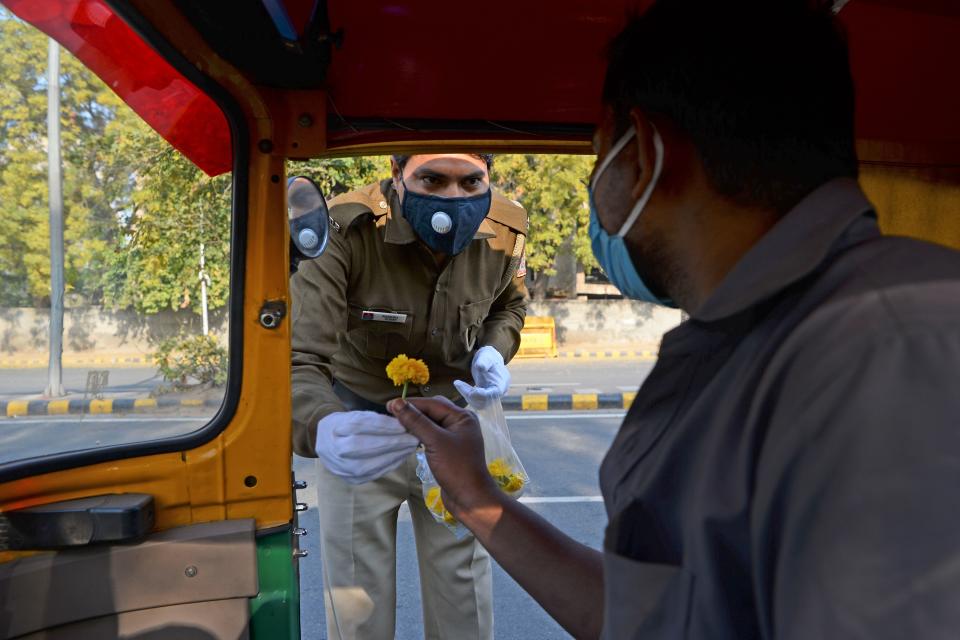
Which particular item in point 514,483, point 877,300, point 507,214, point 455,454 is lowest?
point 514,483

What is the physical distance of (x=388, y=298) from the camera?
2504 mm

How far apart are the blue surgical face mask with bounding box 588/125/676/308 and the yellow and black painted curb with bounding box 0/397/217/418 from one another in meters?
0.91

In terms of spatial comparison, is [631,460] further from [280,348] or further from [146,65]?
[146,65]

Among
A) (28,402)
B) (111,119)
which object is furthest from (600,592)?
(111,119)

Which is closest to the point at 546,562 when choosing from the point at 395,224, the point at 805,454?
the point at 805,454

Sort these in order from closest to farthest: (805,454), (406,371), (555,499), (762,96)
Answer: (805,454) < (762,96) < (406,371) < (555,499)

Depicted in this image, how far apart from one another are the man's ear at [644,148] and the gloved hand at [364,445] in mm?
934

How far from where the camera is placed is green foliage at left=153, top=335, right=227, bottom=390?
1.70 meters

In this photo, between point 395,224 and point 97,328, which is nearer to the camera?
point 97,328

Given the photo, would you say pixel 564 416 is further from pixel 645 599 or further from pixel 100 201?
pixel 645 599

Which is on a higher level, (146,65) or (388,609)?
(146,65)

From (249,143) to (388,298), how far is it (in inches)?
34.9

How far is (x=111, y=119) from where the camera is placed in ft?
4.92

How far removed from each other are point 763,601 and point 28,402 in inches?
51.9
